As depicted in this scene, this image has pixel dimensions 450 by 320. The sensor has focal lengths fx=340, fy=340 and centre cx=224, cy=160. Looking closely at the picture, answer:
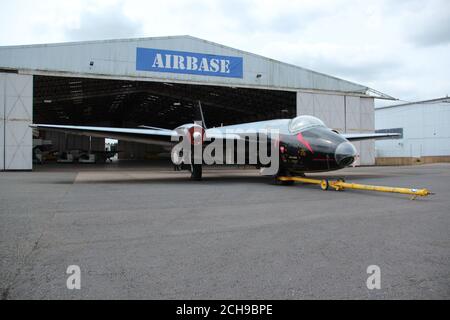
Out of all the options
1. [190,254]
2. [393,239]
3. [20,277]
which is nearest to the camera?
[20,277]

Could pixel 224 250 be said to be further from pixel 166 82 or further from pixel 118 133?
pixel 166 82

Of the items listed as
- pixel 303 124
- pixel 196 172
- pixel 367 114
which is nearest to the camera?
pixel 303 124

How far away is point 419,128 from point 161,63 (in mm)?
45918

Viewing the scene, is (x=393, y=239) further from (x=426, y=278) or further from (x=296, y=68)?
(x=296, y=68)

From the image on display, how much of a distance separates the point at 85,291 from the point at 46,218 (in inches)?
152

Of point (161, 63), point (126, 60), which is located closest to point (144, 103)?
point (161, 63)

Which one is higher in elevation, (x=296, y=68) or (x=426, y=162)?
(x=296, y=68)

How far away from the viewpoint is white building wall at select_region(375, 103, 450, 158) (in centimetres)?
5116

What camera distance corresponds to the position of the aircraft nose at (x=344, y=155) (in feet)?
34.0

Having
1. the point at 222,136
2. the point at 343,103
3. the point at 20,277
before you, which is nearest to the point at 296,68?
the point at 343,103

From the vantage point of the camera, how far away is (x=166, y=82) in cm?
2400

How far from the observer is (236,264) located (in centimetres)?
379

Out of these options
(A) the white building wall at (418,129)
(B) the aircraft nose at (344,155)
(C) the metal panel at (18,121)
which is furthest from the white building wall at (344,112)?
(A) the white building wall at (418,129)

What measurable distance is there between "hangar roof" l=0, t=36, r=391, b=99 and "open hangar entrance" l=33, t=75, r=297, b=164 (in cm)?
156
